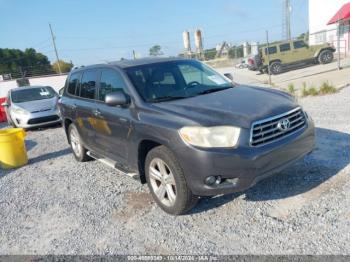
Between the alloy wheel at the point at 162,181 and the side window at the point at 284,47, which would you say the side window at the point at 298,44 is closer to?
the side window at the point at 284,47

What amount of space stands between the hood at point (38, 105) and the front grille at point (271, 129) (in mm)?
9317

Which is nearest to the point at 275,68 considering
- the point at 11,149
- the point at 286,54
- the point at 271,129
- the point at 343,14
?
the point at 286,54

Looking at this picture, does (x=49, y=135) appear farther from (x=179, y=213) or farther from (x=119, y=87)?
(x=179, y=213)

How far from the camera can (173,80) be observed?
485 cm

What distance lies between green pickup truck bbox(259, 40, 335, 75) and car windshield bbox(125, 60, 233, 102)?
57.5 feet

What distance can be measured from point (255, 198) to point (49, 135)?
7.87 metres

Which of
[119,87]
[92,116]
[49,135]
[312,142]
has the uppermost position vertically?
[119,87]

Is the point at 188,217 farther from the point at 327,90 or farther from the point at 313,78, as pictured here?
the point at 313,78

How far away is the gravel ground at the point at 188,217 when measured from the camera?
342 cm

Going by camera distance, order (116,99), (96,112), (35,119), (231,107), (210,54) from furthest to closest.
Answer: (210,54)
(35,119)
(96,112)
(116,99)
(231,107)

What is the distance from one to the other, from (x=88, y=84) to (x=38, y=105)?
254 inches

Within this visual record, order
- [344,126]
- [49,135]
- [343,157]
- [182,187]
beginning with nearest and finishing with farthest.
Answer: [182,187] < [343,157] < [344,126] < [49,135]

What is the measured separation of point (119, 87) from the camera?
4.78 m

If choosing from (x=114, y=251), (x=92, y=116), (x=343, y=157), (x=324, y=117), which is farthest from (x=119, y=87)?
(x=324, y=117)
